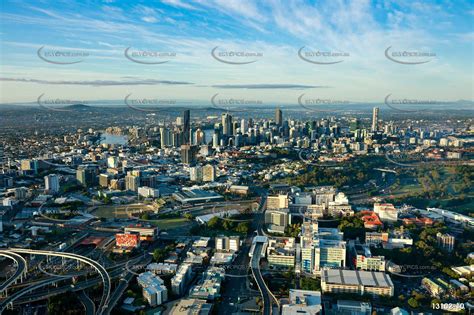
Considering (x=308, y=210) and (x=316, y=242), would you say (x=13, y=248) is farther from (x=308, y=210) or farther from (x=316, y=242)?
(x=308, y=210)

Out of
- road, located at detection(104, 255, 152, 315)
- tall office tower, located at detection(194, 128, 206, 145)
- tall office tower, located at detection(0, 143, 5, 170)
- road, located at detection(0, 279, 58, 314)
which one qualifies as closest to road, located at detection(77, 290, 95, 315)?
road, located at detection(104, 255, 152, 315)

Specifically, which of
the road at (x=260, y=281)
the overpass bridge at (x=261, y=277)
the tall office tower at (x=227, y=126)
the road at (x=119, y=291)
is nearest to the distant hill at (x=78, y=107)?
the tall office tower at (x=227, y=126)

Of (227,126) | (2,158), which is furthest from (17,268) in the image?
(227,126)

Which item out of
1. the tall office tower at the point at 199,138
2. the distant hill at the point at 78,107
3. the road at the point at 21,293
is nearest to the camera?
the road at the point at 21,293

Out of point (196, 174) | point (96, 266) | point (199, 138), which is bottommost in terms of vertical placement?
point (96, 266)

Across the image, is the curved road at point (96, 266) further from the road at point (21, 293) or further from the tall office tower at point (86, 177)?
the tall office tower at point (86, 177)

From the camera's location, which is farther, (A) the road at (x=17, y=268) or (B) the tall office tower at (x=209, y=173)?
(B) the tall office tower at (x=209, y=173)

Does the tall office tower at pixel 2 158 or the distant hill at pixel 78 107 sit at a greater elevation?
the distant hill at pixel 78 107

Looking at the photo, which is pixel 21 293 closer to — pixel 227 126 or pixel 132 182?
pixel 132 182

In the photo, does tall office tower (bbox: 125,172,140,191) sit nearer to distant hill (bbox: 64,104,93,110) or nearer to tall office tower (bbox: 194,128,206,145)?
tall office tower (bbox: 194,128,206,145)

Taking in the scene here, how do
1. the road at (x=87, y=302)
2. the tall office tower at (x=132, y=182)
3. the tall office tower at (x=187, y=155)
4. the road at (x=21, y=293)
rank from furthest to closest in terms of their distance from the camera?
the tall office tower at (x=187, y=155) < the tall office tower at (x=132, y=182) < the road at (x=21, y=293) < the road at (x=87, y=302)

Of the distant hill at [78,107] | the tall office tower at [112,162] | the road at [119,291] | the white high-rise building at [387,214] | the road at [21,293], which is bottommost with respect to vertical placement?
the road at [119,291]
